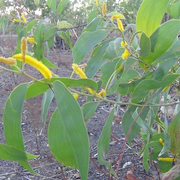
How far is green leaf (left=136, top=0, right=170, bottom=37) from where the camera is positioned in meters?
0.56

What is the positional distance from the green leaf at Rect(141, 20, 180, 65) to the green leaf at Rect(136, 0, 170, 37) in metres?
0.03

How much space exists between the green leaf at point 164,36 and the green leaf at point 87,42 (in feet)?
0.59

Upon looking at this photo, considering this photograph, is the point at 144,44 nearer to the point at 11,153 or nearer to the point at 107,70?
the point at 107,70

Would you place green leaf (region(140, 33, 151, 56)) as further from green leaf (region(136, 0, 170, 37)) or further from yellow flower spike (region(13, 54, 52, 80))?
yellow flower spike (region(13, 54, 52, 80))

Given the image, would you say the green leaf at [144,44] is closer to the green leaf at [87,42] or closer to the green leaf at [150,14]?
the green leaf at [150,14]

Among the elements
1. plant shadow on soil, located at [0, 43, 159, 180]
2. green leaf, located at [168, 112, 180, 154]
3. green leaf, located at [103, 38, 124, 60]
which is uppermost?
green leaf, located at [103, 38, 124, 60]

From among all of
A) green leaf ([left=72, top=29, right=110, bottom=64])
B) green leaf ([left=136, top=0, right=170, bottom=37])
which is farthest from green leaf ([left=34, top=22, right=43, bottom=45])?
green leaf ([left=136, top=0, right=170, bottom=37])

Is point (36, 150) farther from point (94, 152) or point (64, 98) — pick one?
point (64, 98)

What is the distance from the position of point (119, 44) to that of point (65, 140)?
298 mm

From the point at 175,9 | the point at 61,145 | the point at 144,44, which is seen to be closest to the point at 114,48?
the point at 144,44

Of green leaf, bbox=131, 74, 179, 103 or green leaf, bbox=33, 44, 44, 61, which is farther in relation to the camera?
green leaf, bbox=33, 44, 44, 61

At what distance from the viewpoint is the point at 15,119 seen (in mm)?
475

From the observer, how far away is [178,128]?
0.70 metres

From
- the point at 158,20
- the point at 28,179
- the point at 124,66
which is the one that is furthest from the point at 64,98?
the point at 28,179
